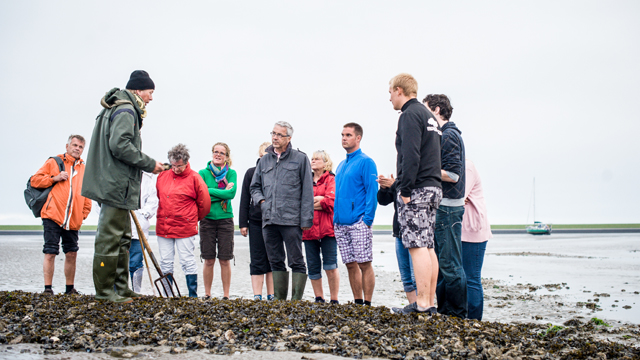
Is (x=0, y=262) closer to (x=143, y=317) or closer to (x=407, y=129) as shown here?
(x=143, y=317)

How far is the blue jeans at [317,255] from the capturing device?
6.86 metres

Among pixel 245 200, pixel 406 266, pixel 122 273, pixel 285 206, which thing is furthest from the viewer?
pixel 245 200

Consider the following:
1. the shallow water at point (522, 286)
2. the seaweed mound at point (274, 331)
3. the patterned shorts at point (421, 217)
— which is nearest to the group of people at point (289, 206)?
the patterned shorts at point (421, 217)

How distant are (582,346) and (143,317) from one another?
417cm

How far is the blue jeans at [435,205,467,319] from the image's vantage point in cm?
504

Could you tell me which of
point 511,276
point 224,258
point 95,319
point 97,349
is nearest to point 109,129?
point 95,319

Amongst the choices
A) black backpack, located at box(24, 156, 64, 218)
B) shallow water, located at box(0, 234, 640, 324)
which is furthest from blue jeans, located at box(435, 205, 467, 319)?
black backpack, located at box(24, 156, 64, 218)

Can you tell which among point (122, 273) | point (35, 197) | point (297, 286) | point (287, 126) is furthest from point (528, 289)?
point (35, 197)

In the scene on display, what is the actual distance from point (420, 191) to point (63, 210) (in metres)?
5.42

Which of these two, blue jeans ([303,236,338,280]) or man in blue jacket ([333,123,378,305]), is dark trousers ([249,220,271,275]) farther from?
man in blue jacket ([333,123,378,305])

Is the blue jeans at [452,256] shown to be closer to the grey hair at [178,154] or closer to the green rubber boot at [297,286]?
the green rubber boot at [297,286]

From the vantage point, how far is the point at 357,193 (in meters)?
6.52

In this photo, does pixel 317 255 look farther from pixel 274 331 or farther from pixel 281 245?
pixel 274 331

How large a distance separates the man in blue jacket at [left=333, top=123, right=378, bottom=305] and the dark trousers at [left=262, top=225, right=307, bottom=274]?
0.58m
